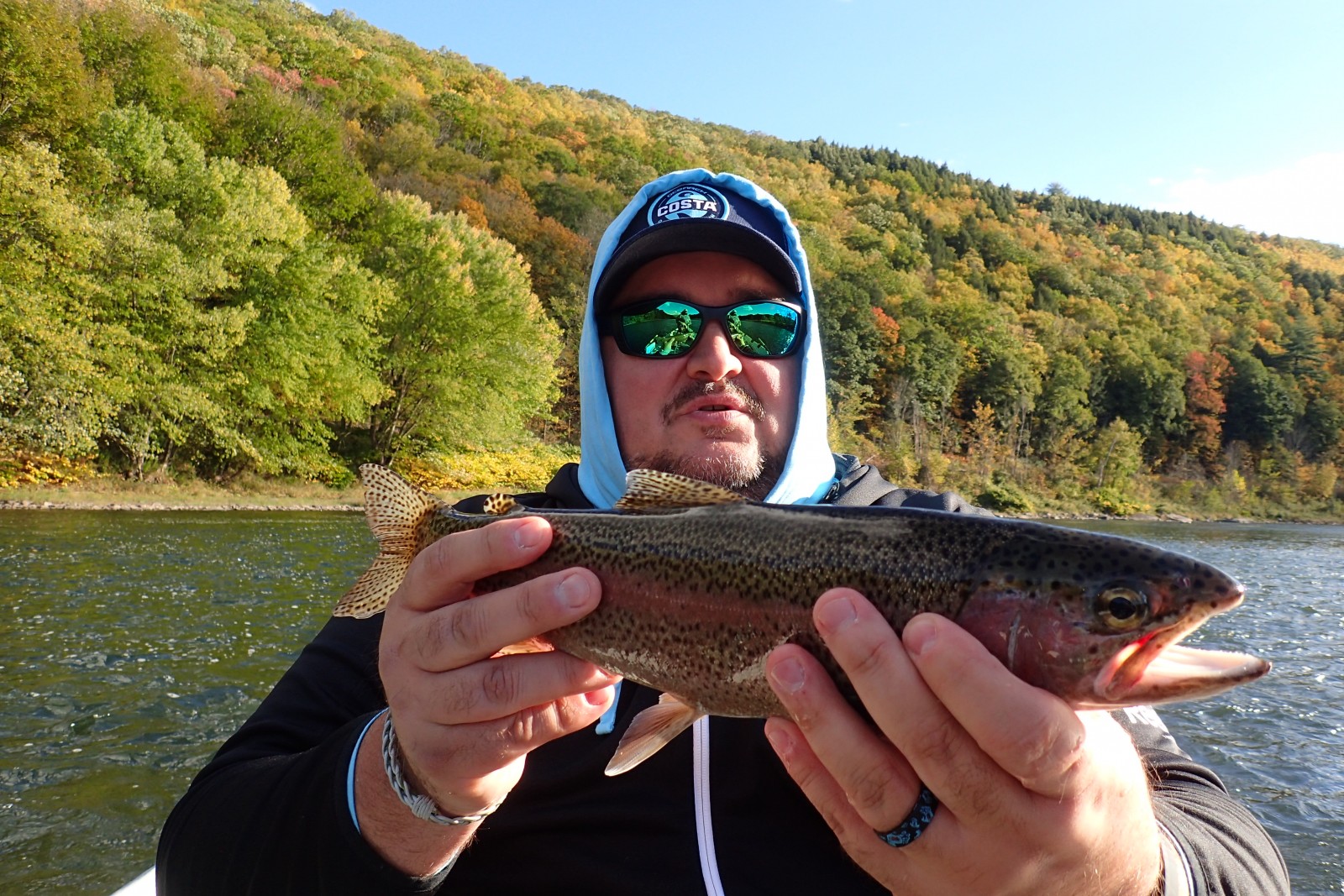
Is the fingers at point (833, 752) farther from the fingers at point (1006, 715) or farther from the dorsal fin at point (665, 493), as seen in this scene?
the dorsal fin at point (665, 493)

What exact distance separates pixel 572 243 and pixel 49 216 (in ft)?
132

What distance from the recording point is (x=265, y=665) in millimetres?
10930

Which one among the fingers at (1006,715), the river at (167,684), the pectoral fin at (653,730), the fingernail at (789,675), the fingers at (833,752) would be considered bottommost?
the river at (167,684)

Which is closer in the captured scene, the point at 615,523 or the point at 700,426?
the point at 615,523

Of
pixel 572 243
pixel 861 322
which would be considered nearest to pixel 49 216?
pixel 572 243

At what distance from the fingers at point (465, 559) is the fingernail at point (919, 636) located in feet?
3.29

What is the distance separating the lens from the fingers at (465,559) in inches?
80.4

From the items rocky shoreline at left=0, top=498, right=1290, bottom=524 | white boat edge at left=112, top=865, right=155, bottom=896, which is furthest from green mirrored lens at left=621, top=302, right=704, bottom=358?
rocky shoreline at left=0, top=498, right=1290, bottom=524

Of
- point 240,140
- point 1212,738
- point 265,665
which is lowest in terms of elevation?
point 265,665

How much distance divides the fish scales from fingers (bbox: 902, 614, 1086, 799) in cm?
16

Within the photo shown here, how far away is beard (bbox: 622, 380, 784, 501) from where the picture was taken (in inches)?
140

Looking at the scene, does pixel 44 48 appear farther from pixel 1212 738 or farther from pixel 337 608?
pixel 1212 738

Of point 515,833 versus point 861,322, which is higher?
point 861,322

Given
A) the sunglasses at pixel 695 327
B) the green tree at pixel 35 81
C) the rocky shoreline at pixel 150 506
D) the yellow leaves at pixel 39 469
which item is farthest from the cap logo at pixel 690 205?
the green tree at pixel 35 81
